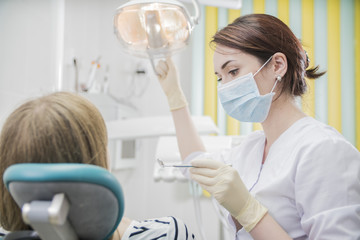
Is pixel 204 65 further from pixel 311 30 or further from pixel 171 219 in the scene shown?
pixel 171 219

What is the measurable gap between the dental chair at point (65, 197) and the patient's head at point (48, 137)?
0.31 feet

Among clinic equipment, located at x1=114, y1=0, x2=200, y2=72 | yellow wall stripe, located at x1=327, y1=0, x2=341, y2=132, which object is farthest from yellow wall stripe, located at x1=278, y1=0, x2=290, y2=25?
clinic equipment, located at x1=114, y1=0, x2=200, y2=72

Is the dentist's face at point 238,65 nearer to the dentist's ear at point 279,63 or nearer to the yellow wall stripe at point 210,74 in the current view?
the dentist's ear at point 279,63

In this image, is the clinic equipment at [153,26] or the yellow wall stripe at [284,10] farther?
the yellow wall stripe at [284,10]

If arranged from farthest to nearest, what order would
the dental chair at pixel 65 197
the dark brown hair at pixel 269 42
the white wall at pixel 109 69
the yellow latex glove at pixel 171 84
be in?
the white wall at pixel 109 69 → the yellow latex glove at pixel 171 84 → the dark brown hair at pixel 269 42 → the dental chair at pixel 65 197

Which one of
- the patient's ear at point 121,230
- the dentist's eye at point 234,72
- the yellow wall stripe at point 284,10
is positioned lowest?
the patient's ear at point 121,230

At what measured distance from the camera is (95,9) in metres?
2.81

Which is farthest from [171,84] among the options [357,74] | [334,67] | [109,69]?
[357,74]

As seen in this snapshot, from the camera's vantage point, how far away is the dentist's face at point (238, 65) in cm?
122

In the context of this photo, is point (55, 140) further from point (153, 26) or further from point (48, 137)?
point (153, 26)

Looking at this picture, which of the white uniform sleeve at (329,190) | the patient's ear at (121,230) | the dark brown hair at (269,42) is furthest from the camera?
the dark brown hair at (269,42)

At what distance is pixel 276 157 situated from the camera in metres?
1.17

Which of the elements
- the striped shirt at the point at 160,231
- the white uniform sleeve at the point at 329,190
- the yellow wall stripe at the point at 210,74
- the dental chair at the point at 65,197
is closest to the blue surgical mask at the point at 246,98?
the white uniform sleeve at the point at 329,190

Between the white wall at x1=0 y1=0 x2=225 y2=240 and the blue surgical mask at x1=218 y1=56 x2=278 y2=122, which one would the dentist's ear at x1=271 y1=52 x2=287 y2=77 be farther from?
the white wall at x1=0 y1=0 x2=225 y2=240
